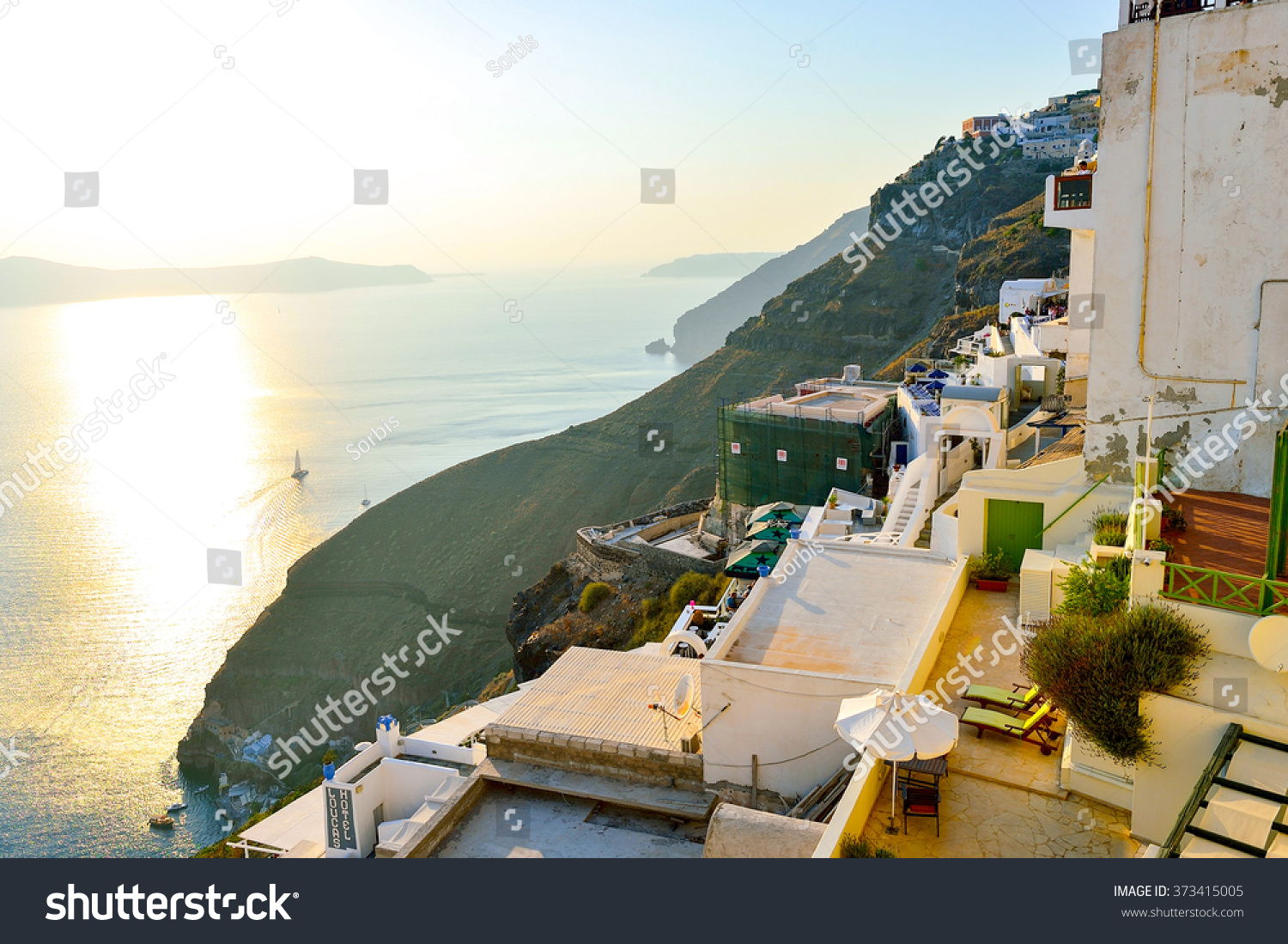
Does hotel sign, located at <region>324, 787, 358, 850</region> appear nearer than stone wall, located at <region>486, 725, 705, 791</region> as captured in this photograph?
No

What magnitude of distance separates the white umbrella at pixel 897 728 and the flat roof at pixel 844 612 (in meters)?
1.70

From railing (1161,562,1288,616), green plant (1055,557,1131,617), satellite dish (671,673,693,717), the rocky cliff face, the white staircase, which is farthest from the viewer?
the rocky cliff face

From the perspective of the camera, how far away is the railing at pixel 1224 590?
18.6 ft

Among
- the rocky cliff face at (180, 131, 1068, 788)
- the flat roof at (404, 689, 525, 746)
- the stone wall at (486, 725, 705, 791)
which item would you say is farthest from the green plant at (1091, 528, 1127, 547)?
the rocky cliff face at (180, 131, 1068, 788)

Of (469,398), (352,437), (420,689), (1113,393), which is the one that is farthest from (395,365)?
(1113,393)

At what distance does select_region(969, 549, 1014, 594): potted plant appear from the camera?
428 inches

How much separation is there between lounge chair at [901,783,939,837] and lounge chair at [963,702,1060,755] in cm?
133

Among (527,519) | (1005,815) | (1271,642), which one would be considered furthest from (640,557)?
(527,519)

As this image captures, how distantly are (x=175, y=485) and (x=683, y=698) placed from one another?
83655 millimetres

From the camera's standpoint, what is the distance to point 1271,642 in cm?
546

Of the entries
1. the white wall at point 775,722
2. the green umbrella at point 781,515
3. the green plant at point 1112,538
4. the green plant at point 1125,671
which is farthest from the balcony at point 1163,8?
the green umbrella at point 781,515

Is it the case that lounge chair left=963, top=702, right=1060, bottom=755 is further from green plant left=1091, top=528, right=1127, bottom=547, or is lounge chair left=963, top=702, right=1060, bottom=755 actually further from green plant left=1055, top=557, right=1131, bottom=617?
green plant left=1091, top=528, right=1127, bottom=547

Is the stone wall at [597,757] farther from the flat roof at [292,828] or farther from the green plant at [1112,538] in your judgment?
the flat roof at [292,828]
